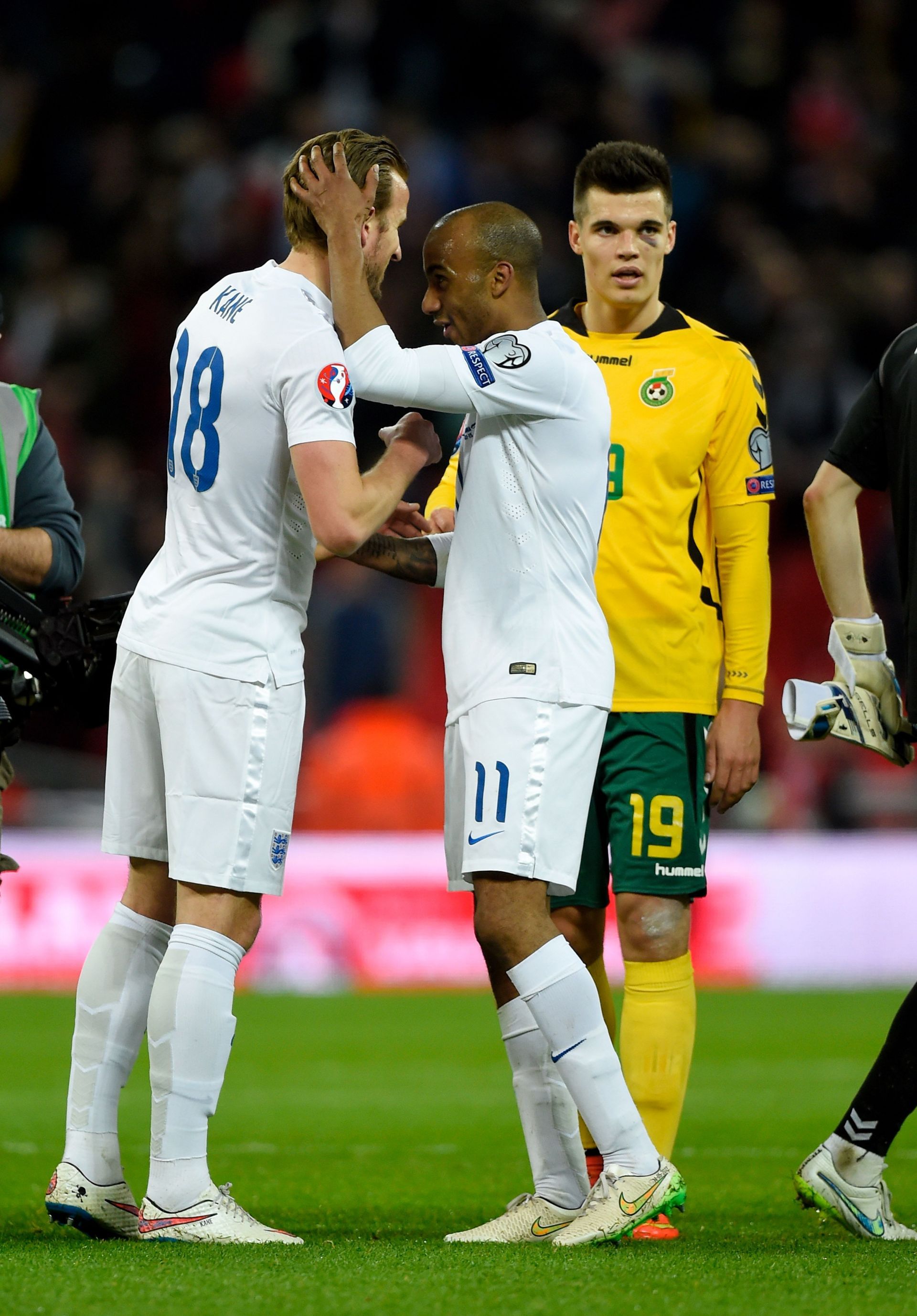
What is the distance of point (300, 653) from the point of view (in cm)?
397

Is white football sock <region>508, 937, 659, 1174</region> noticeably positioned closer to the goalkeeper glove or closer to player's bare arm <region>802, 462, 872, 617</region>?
the goalkeeper glove

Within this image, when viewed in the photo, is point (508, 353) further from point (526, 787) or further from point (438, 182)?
point (438, 182)

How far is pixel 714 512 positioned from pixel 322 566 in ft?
25.3

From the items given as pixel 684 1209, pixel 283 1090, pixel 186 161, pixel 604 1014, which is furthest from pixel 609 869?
pixel 186 161

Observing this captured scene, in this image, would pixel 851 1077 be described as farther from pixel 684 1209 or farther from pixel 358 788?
pixel 358 788

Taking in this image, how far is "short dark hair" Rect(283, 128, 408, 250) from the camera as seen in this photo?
12.6ft

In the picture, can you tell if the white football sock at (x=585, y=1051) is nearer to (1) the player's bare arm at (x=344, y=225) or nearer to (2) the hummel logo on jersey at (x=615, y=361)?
(1) the player's bare arm at (x=344, y=225)

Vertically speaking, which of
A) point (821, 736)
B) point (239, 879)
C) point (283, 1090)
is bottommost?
point (283, 1090)

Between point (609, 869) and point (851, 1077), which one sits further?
point (851, 1077)

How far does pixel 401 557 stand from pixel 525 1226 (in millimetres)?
1531

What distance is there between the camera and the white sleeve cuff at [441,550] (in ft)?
14.2

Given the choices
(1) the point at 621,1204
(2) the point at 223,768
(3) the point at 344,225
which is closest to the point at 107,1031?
(2) the point at 223,768

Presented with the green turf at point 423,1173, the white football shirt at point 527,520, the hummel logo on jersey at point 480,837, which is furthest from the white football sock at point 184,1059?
the white football shirt at point 527,520

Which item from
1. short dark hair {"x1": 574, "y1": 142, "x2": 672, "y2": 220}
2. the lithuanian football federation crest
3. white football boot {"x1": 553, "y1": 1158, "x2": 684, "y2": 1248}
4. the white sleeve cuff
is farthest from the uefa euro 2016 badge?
short dark hair {"x1": 574, "y1": 142, "x2": 672, "y2": 220}
